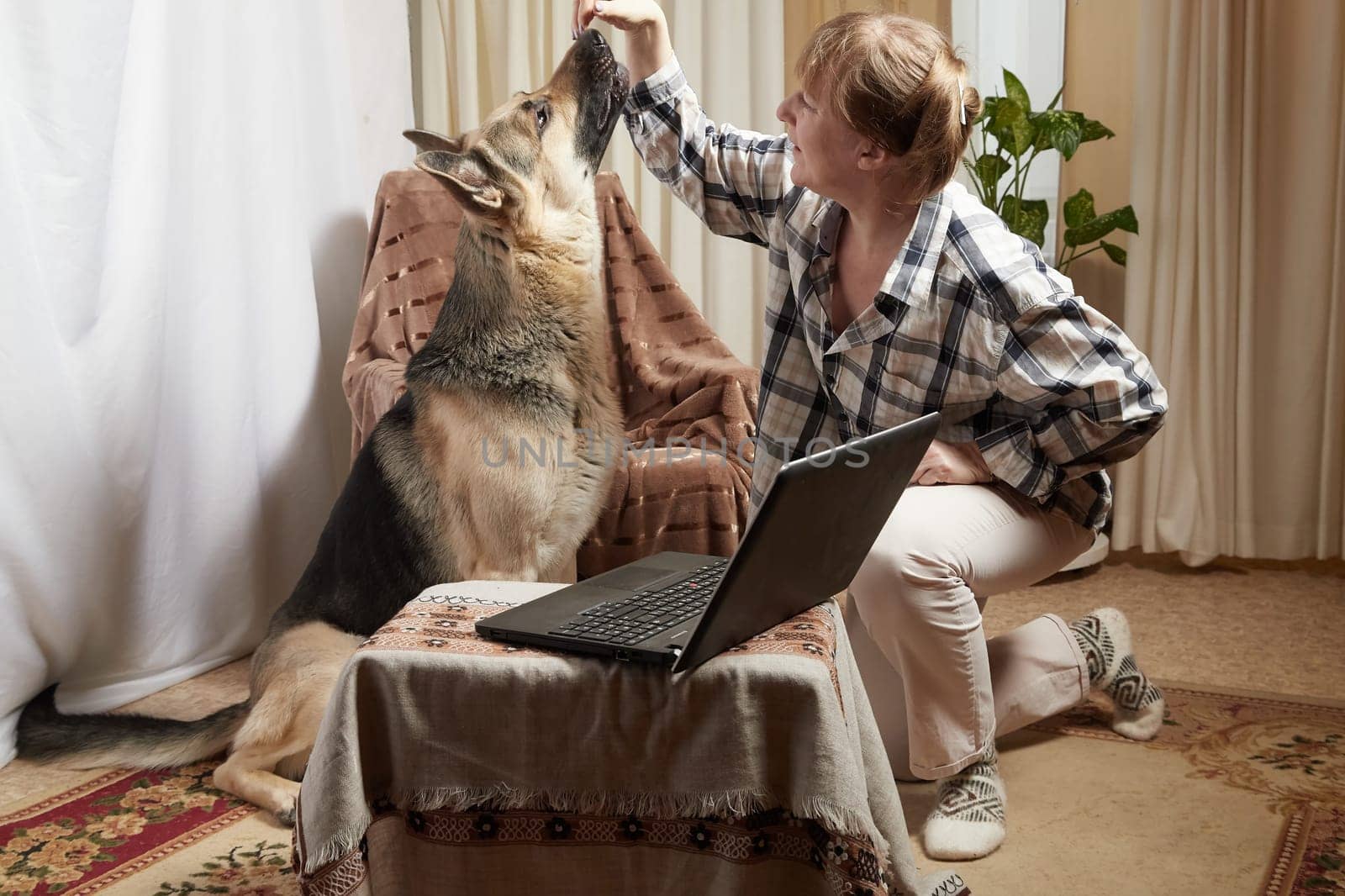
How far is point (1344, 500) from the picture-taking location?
3.36 meters

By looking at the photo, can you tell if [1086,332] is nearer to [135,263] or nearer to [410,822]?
[410,822]

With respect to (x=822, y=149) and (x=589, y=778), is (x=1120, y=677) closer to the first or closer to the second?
(x=822, y=149)

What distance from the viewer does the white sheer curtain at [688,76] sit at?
12.1ft

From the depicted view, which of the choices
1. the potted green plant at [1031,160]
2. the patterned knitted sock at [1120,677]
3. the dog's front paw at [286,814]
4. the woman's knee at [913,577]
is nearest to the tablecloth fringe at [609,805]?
the woman's knee at [913,577]

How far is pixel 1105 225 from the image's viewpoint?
3.34 metres

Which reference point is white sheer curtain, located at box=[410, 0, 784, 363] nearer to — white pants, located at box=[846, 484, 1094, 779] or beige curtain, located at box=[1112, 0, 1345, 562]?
beige curtain, located at box=[1112, 0, 1345, 562]

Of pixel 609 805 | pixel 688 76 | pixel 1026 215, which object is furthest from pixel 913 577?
pixel 688 76

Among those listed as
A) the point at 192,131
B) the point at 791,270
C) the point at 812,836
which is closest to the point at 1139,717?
the point at 791,270

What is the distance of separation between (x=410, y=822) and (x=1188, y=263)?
3050 mm

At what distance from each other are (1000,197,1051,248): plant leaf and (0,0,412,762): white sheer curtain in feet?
6.75

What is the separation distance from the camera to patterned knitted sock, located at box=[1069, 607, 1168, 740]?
2305 millimetres

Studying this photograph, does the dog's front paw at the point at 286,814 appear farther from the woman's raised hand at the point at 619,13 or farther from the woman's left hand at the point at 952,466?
the woman's raised hand at the point at 619,13

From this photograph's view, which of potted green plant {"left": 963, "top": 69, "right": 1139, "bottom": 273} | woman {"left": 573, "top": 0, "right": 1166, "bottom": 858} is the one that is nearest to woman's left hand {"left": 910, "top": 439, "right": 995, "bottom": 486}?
woman {"left": 573, "top": 0, "right": 1166, "bottom": 858}

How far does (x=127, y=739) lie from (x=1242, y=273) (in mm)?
3329
